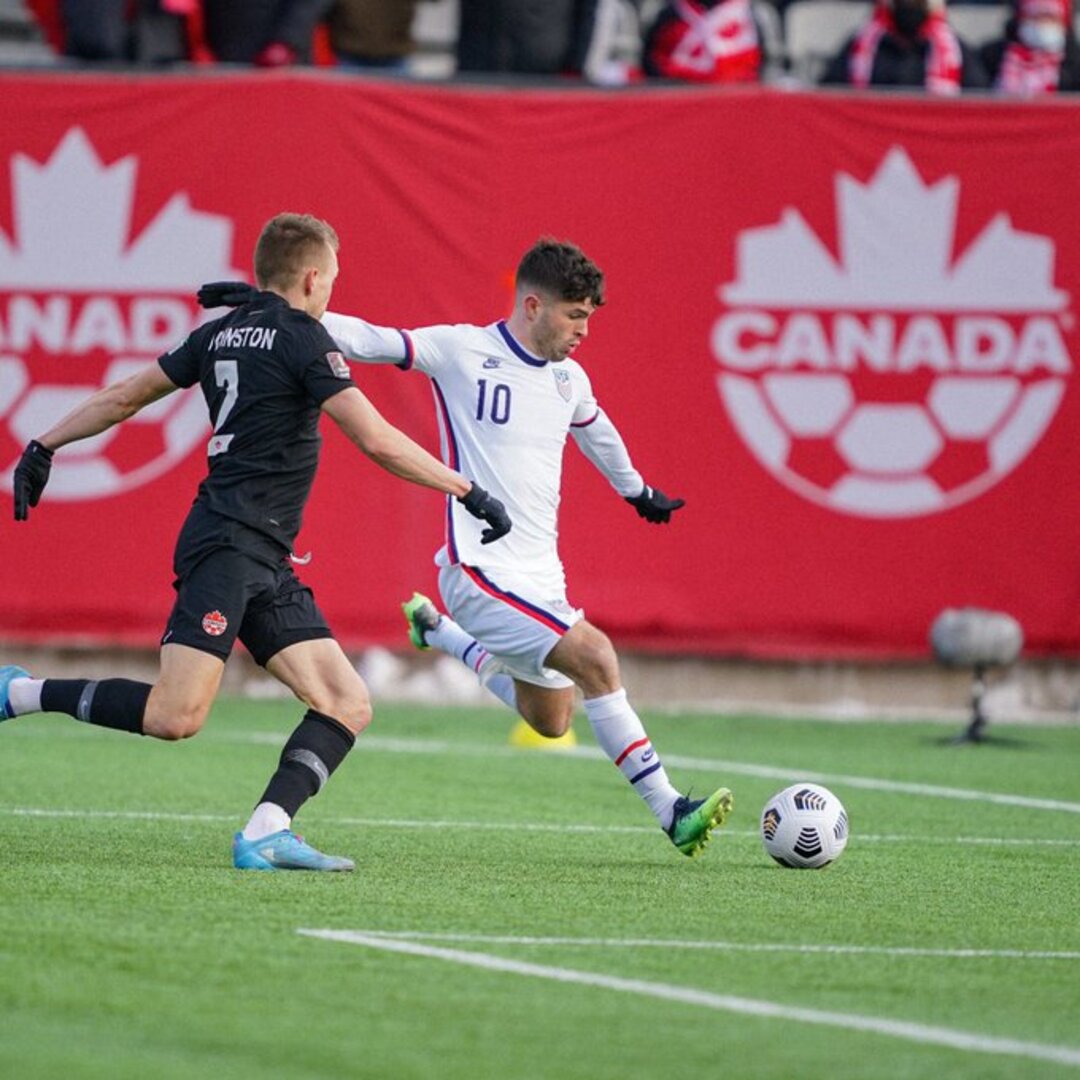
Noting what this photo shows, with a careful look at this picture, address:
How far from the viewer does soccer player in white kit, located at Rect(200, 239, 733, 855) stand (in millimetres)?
8398

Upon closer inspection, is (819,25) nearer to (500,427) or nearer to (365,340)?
(500,427)

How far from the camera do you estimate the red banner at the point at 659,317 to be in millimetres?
14117

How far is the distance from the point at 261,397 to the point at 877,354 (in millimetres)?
7395

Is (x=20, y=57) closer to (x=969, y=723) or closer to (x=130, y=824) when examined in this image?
(x=969, y=723)

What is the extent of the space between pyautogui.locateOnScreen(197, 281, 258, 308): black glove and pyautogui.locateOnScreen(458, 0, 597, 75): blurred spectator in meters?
7.75

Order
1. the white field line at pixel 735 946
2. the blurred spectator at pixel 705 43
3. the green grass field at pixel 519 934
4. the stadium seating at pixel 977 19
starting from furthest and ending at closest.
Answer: the stadium seating at pixel 977 19
the blurred spectator at pixel 705 43
the white field line at pixel 735 946
the green grass field at pixel 519 934

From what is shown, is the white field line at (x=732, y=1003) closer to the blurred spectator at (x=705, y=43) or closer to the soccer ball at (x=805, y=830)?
the soccer ball at (x=805, y=830)

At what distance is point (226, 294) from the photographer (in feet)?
25.4

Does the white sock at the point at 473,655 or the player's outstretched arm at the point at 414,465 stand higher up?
the player's outstretched arm at the point at 414,465

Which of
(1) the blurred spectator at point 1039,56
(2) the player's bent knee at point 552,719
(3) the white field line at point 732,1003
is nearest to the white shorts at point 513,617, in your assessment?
(2) the player's bent knee at point 552,719

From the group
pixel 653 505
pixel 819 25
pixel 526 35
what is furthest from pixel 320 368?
pixel 819 25

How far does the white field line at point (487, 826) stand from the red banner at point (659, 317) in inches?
191

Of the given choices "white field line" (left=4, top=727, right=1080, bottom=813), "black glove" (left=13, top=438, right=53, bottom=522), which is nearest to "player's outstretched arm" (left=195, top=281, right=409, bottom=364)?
"black glove" (left=13, top=438, right=53, bottom=522)

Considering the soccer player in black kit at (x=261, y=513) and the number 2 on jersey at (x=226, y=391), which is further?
the number 2 on jersey at (x=226, y=391)
